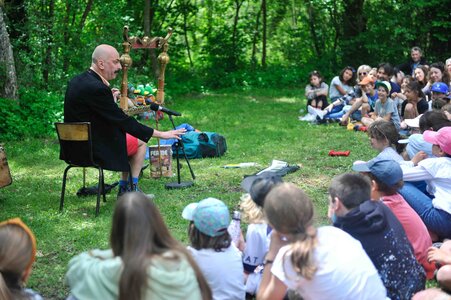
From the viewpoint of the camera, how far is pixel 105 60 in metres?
6.32

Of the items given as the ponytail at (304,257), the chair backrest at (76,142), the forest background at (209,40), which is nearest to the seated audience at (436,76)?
the forest background at (209,40)

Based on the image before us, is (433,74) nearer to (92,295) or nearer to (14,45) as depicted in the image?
(14,45)

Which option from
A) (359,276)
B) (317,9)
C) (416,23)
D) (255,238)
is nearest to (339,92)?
(416,23)

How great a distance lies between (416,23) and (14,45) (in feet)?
32.4

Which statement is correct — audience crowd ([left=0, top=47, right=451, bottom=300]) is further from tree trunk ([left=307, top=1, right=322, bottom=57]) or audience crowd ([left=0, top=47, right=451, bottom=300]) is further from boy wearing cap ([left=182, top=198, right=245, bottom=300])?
tree trunk ([left=307, top=1, right=322, bottom=57])

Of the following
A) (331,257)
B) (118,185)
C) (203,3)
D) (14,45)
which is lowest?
(118,185)

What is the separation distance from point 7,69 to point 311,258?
8.83 metres

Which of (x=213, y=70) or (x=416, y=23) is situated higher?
(x=416, y=23)

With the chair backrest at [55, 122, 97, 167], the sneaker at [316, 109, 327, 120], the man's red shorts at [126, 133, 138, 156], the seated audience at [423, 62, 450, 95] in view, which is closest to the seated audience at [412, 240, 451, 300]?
the chair backrest at [55, 122, 97, 167]

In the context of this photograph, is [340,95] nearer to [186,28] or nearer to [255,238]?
[186,28]

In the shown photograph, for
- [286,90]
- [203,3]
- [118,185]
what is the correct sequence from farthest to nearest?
[203,3], [286,90], [118,185]

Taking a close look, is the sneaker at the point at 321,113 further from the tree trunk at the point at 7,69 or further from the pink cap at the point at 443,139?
the pink cap at the point at 443,139

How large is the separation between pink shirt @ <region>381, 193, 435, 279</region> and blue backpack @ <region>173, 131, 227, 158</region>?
4406mm

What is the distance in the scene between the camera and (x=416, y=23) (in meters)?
16.9
